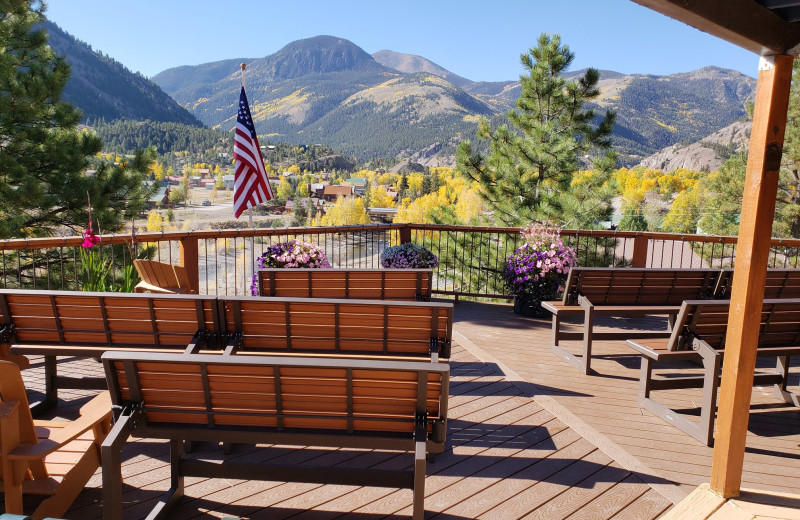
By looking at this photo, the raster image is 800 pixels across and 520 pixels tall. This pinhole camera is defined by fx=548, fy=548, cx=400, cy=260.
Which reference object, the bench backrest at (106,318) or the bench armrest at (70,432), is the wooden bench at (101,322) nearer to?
the bench backrest at (106,318)

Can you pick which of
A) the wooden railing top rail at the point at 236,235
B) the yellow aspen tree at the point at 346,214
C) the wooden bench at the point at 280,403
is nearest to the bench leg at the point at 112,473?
the wooden bench at the point at 280,403

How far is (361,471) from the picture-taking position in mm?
2287

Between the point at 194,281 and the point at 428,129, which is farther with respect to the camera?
the point at 428,129

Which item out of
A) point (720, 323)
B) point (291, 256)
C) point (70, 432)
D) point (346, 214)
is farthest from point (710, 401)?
point (346, 214)

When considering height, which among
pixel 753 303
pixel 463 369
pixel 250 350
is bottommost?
pixel 463 369

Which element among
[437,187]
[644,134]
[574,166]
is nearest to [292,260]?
[574,166]

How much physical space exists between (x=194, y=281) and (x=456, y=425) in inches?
137

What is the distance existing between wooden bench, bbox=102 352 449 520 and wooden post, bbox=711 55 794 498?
4.69 feet

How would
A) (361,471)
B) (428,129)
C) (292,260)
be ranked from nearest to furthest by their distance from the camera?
(361,471) → (292,260) → (428,129)

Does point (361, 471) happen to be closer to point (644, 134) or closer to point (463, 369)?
point (463, 369)

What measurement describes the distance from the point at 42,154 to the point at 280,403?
1496 cm

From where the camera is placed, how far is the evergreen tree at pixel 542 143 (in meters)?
14.4

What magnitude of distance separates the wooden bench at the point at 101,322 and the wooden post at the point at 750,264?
256 cm

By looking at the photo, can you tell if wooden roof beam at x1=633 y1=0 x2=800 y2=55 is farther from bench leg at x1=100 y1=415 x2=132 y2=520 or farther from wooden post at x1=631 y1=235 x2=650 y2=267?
wooden post at x1=631 y1=235 x2=650 y2=267
